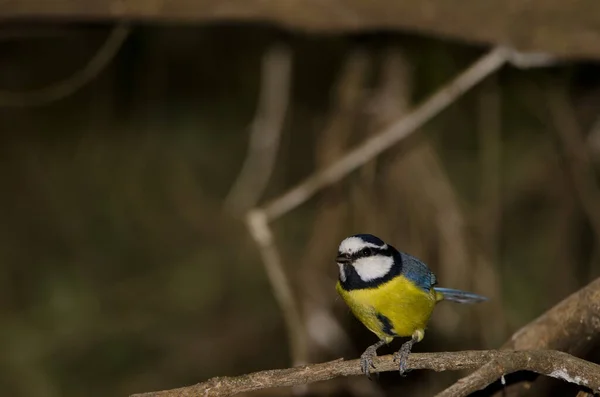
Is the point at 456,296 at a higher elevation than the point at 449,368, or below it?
higher

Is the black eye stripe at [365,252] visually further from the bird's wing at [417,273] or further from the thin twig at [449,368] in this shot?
the thin twig at [449,368]

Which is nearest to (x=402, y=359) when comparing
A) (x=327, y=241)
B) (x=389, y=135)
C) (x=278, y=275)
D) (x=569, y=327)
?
(x=569, y=327)

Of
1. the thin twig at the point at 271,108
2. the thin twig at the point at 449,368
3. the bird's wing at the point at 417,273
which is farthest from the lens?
the thin twig at the point at 271,108

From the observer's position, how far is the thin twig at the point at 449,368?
1793 mm

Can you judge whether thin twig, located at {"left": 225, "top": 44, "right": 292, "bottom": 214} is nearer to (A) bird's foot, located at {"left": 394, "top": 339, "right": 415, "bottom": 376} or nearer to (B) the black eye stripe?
(B) the black eye stripe

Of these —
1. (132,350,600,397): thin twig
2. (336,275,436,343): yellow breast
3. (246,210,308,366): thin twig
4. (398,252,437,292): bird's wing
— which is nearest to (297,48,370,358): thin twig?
(246,210,308,366): thin twig

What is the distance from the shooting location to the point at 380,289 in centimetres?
221

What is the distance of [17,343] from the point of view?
4957 millimetres

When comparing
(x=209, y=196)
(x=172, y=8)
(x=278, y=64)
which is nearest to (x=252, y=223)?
(x=172, y=8)

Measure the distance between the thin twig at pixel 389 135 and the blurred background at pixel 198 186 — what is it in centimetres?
68

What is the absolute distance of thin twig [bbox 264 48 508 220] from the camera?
11.1 feet

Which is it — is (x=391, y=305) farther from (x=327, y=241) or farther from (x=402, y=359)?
(x=327, y=241)

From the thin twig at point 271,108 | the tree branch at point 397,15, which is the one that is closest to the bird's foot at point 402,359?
the tree branch at point 397,15

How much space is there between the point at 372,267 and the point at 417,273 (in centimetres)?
16
